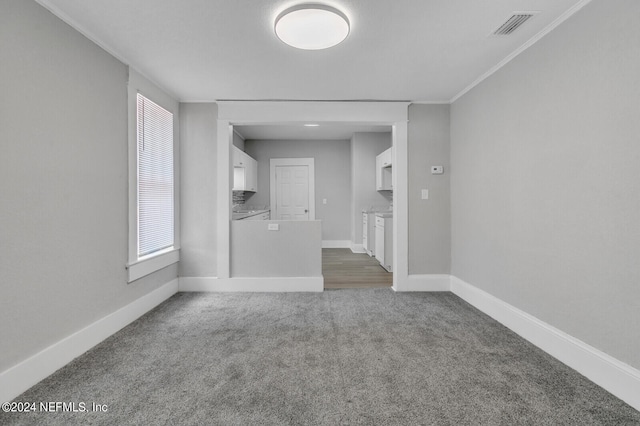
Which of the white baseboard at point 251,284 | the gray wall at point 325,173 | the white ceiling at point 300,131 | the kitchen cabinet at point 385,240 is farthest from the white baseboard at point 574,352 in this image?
the gray wall at point 325,173

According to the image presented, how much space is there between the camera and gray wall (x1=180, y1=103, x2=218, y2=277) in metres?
3.75

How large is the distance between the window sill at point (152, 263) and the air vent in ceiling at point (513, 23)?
3.65 m

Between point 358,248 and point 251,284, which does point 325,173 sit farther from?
point 251,284

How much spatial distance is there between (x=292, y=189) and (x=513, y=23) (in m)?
5.29

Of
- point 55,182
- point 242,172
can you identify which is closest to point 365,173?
point 242,172

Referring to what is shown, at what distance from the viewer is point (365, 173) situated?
250 inches

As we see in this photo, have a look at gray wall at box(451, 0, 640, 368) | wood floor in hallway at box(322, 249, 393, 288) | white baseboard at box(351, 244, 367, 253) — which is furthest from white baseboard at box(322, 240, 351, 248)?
gray wall at box(451, 0, 640, 368)

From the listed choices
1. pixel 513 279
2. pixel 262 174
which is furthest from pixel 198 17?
pixel 262 174

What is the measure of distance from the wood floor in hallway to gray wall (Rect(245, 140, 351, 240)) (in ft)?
3.11

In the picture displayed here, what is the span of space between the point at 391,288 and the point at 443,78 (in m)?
2.53

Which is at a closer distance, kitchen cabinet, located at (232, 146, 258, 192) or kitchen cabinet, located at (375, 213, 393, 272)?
kitchen cabinet, located at (375, 213, 393, 272)

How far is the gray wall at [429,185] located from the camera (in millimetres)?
3764

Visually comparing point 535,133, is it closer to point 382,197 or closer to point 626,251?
point 626,251

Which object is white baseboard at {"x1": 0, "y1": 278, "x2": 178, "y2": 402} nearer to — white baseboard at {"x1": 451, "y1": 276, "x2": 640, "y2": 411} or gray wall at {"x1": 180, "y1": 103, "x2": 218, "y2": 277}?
gray wall at {"x1": 180, "y1": 103, "x2": 218, "y2": 277}
